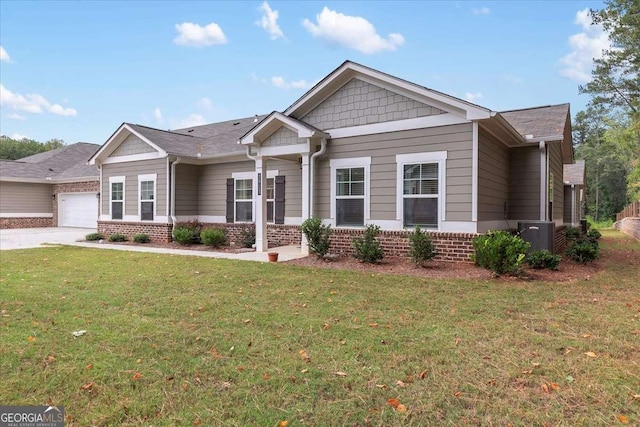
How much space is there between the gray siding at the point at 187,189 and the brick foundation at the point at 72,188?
932 cm

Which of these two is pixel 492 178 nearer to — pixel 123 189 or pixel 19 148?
pixel 123 189

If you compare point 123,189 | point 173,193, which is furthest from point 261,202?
point 123,189

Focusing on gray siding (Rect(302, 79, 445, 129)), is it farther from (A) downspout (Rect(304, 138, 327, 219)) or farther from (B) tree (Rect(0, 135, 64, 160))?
(B) tree (Rect(0, 135, 64, 160))

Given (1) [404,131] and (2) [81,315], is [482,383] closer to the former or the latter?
(2) [81,315]

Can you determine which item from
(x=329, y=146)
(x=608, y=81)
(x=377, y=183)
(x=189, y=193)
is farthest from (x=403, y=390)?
(x=608, y=81)

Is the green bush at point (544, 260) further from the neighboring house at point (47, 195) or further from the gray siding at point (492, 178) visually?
the neighboring house at point (47, 195)

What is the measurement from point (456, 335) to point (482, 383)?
3.66 ft

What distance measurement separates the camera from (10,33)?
54.7 ft

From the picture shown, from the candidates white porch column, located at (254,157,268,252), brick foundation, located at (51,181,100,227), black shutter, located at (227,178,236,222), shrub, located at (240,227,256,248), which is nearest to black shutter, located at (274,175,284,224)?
shrub, located at (240,227,256,248)

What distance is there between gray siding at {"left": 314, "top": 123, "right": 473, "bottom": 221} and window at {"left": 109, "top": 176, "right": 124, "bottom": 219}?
972cm

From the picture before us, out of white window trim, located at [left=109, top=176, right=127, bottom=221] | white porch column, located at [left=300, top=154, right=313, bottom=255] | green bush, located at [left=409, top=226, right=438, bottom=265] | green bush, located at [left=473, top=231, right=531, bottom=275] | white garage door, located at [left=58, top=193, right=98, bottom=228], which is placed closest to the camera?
green bush, located at [left=473, top=231, right=531, bottom=275]

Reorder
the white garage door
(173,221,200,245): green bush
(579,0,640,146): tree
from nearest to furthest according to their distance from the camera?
(579,0,640,146): tree, (173,221,200,245): green bush, the white garage door

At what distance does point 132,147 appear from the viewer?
15508 mm

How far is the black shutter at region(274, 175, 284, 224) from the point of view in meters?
13.2
